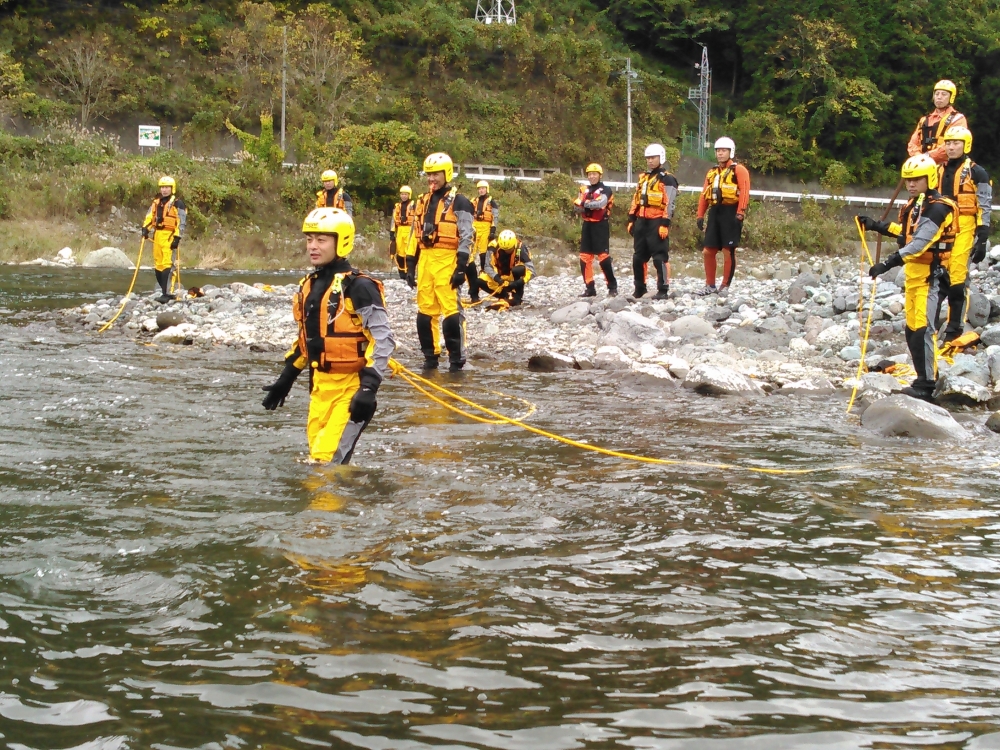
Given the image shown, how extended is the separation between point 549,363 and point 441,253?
180cm

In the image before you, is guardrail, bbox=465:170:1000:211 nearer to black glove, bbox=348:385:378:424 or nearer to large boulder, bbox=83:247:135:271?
large boulder, bbox=83:247:135:271

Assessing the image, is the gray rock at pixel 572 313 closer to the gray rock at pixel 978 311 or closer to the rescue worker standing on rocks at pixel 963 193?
the gray rock at pixel 978 311

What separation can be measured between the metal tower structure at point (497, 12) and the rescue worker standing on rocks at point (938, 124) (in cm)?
4428

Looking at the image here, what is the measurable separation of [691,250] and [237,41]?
75.8 feet

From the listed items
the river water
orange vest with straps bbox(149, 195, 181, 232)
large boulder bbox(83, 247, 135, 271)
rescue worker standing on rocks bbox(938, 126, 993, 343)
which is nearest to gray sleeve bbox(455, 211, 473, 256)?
the river water

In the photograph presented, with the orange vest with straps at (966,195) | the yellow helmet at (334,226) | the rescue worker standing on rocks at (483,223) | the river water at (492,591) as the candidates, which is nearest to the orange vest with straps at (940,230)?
the orange vest with straps at (966,195)

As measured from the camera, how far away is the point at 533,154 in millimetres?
47812

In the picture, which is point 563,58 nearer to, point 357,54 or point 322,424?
point 357,54

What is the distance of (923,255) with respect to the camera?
8.78 m

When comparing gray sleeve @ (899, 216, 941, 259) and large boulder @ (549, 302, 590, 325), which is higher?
gray sleeve @ (899, 216, 941, 259)

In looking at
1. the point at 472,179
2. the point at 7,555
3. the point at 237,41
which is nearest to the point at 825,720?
the point at 7,555

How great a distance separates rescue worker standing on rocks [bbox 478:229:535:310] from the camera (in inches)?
626

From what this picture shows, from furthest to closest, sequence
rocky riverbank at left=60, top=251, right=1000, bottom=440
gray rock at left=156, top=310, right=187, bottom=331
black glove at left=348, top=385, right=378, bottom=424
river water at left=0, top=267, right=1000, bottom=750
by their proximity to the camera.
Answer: gray rock at left=156, top=310, right=187, bottom=331, rocky riverbank at left=60, top=251, right=1000, bottom=440, black glove at left=348, top=385, right=378, bottom=424, river water at left=0, top=267, right=1000, bottom=750

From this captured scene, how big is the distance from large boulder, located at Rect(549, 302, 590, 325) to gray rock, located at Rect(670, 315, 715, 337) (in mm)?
1743
